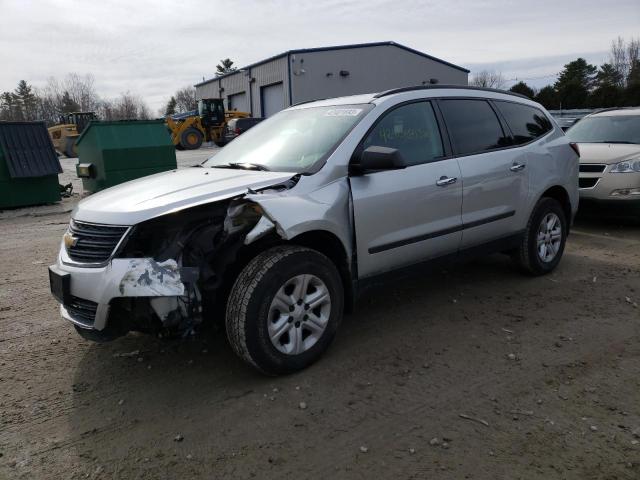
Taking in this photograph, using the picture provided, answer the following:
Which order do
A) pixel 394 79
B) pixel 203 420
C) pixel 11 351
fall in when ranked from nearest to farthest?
pixel 203 420 < pixel 11 351 < pixel 394 79

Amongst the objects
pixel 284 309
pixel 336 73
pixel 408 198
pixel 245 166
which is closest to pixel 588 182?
pixel 408 198

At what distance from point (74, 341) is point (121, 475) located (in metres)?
1.78

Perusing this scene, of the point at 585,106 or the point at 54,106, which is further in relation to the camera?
the point at 54,106

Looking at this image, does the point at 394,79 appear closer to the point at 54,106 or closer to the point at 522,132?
the point at 522,132

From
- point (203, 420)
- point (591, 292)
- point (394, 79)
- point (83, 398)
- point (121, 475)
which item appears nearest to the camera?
point (121, 475)

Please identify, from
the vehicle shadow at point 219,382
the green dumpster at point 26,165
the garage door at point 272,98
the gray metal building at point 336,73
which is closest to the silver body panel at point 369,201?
the vehicle shadow at point 219,382

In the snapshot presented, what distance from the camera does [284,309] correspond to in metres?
3.28

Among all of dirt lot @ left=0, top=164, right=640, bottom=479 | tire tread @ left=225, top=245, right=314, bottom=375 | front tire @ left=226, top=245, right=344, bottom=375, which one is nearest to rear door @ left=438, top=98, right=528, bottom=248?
dirt lot @ left=0, top=164, right=640, bottom=479

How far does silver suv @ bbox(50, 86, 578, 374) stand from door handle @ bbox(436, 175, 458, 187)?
12 mm

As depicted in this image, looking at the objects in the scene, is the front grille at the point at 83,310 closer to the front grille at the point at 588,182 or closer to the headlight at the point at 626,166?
the front grille at the point at 588,182

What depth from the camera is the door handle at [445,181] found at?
4045 mm

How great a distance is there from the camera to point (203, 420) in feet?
9.71

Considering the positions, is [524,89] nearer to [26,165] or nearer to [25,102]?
[26,165]

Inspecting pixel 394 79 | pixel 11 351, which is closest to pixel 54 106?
pixel 394 79
